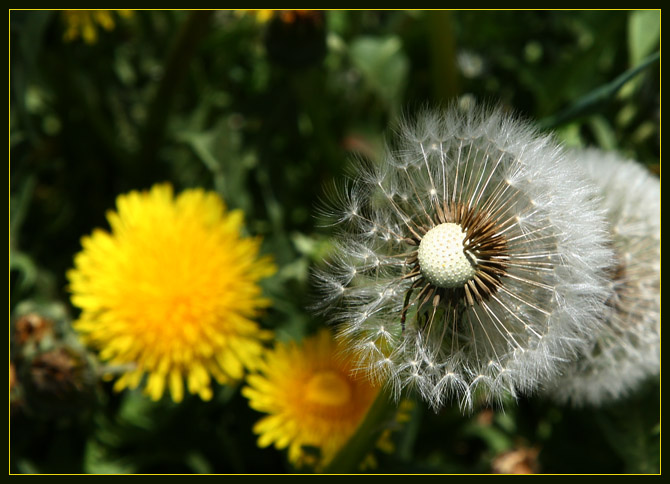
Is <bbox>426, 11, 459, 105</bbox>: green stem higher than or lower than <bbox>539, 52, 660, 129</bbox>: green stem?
higher

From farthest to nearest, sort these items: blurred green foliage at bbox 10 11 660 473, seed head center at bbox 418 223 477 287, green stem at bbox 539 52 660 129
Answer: blurred green foliage at bbox 10 11 660 473, green stem at bbox 539 52 660 129, seed head center at bbox 418 223 477 287

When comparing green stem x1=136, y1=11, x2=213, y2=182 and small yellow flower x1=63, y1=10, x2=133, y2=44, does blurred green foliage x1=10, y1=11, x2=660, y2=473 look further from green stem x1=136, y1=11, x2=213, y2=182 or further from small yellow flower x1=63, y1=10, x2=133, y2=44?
small yellow flower x1=63, y1=10, x2=133, y2=44

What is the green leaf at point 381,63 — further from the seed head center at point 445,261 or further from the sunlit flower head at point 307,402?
the seed head center at point 445,261

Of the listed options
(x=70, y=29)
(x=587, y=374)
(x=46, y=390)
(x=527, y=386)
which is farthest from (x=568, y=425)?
(x=70, y=29)

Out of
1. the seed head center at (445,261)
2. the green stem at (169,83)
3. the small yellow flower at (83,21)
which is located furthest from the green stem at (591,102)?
the small yellow flower at (83,21)

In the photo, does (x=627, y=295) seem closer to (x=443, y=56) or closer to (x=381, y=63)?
(x=443, y=56)

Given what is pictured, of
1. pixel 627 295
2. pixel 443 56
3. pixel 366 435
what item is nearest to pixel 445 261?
pixel 366 435

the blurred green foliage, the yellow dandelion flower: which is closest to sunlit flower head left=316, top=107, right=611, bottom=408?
the blurred green foliage

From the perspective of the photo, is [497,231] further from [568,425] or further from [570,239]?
[568,425]
